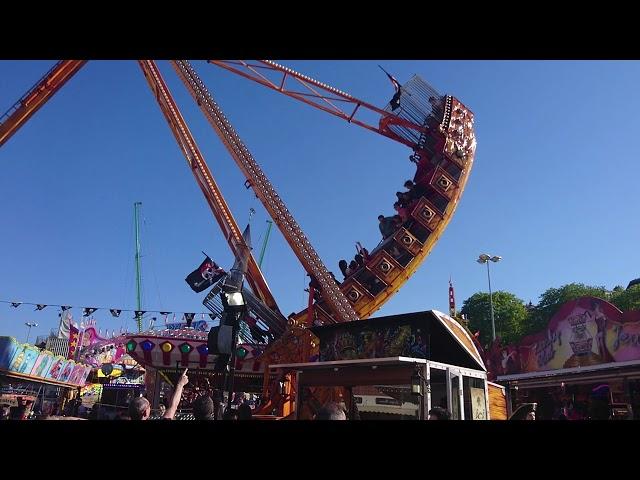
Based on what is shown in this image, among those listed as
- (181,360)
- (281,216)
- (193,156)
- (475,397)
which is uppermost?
(193,156)

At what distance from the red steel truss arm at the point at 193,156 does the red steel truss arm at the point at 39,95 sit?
3000 mm

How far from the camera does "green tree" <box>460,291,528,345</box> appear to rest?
4847cm

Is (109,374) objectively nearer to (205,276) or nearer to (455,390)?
(205,276)

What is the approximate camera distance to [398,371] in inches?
367

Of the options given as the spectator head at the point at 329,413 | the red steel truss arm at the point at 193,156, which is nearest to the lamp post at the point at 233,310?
the spectator head at the point at 329,413

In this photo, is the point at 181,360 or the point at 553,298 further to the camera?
the point at 553,298

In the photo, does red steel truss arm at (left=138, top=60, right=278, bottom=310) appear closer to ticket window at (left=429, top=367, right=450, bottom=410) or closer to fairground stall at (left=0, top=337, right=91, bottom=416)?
fairground stall at (left=0, top=337, right=91, bottom=416)

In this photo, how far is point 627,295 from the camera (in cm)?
4222

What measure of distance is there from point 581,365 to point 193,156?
19.0 m

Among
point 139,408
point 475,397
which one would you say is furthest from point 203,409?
point 475,397

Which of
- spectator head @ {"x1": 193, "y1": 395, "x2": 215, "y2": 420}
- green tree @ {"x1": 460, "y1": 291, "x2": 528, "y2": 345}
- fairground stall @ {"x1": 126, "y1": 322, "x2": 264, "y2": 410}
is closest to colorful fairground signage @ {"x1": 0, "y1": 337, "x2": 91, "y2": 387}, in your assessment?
fairground stall @ {"x1": 126, "y1": 322, "x2": 264, "y2": 410}

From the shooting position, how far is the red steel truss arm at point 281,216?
1897 centimetres

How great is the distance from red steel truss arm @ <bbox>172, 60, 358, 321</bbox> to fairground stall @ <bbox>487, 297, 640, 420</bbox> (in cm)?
664
